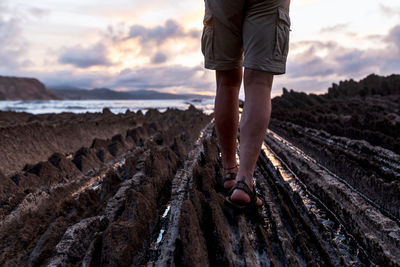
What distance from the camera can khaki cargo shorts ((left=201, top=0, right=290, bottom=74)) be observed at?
1.72 meters

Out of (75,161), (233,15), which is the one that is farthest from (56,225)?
(75,161)

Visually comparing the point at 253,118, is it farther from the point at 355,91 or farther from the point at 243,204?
the point at 355,91

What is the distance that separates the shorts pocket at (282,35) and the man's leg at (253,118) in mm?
125

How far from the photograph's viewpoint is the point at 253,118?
1759 millimetres

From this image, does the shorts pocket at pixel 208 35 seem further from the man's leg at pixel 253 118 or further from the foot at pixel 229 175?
the foot at pixel 229 175

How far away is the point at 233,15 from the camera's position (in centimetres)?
184

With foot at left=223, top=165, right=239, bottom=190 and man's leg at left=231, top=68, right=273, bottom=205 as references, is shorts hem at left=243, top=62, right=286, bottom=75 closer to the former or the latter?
man's leg at left=231, top=68, right=273, bottom=205

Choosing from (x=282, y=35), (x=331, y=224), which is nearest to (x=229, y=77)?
(x=282, y=35)

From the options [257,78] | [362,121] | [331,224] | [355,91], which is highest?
[257,78]

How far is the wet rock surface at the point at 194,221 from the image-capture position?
1191 mm

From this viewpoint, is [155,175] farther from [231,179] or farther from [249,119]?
[249,119]

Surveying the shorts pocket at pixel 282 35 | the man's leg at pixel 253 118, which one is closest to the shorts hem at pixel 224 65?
the man's leg at pixel 253 118

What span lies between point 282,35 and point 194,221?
3.68 feet

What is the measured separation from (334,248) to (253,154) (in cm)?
63
